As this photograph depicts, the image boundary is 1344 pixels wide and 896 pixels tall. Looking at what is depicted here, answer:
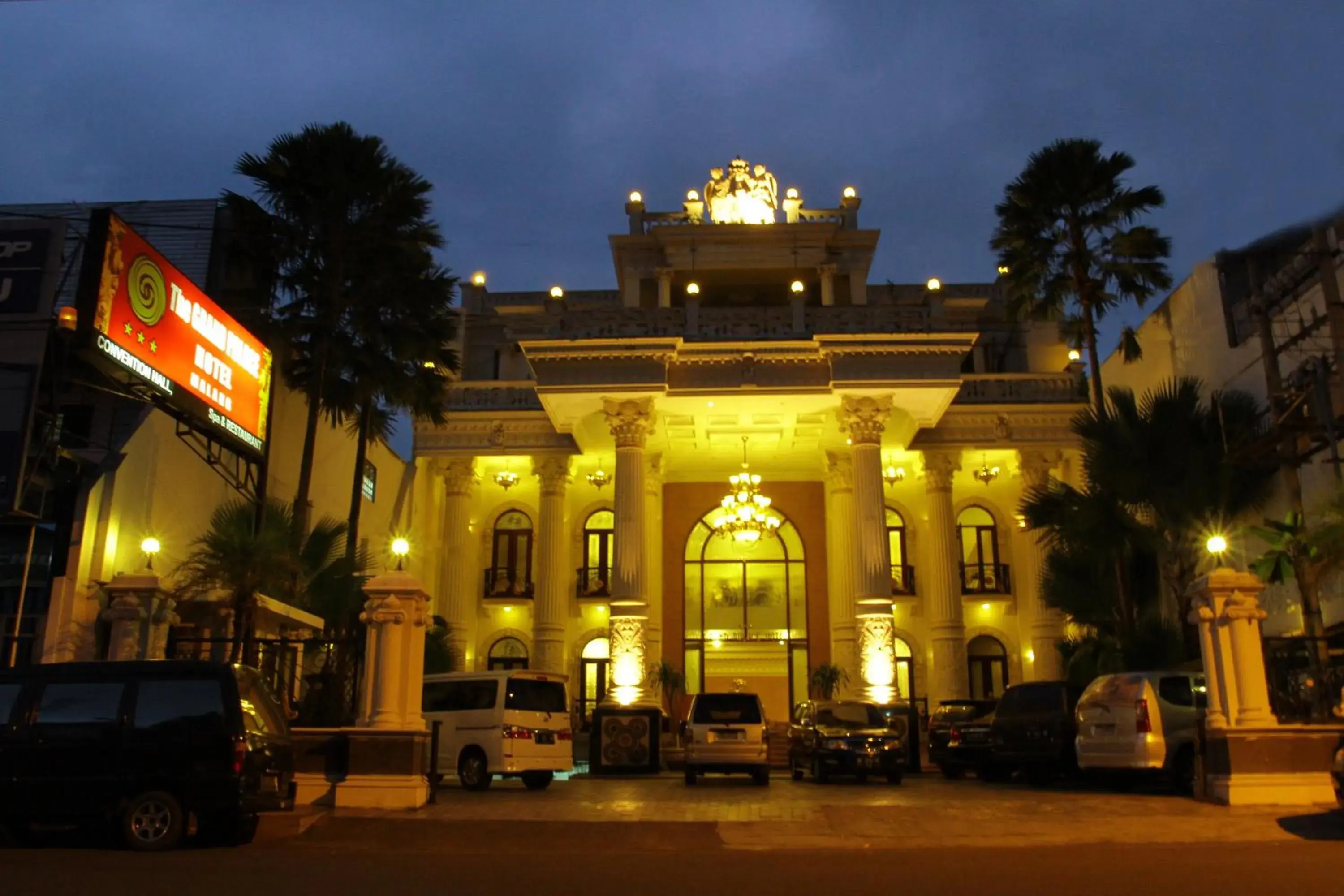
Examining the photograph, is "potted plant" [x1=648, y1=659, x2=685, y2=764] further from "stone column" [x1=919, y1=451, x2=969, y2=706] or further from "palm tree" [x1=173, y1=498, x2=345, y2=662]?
"palm tree" [x1=173, y1=498, x2=345, y2=662]

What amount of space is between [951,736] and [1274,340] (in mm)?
9684

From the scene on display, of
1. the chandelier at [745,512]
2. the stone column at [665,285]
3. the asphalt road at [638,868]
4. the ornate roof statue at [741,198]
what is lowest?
the asphalt road at [638,868]

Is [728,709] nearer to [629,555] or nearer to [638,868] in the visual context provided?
[629,555]

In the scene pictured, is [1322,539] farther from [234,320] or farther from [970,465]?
[234,320]

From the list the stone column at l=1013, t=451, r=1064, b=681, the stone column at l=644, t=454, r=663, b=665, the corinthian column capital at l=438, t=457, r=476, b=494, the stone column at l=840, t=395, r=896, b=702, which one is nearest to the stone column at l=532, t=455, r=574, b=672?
the corinthian column capital at l=438, t=457, r=476, b=494

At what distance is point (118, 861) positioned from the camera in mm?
8984

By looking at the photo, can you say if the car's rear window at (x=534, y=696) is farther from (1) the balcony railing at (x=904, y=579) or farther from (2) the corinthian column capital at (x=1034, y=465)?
(2) the corinthian column capital at (x=1034, y=465)

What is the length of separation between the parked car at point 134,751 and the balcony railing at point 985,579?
1025 inches

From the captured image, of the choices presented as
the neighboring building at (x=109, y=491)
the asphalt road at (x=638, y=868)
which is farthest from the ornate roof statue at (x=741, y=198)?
the asphalt road at (x=638, y=868)

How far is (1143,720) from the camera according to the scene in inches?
560

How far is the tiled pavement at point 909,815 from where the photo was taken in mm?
10898

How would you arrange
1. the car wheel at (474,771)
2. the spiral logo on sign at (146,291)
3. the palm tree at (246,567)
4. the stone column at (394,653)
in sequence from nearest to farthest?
the stone column at (394,653), the car wheel at (474,771), the palm tree at (246,567), the spiral logo on sign at (146,291)

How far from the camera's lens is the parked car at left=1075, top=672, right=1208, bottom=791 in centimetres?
1423

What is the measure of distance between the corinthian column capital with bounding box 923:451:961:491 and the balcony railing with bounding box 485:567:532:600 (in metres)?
12.1
